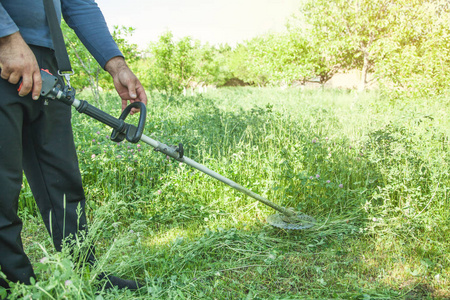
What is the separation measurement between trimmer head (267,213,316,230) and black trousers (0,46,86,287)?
5.07ft

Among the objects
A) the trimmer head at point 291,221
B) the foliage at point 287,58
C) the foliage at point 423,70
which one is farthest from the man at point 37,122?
the foliage at point 287,58

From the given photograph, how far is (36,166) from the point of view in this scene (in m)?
1.64

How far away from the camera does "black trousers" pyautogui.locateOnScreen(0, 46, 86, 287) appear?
4.46ft

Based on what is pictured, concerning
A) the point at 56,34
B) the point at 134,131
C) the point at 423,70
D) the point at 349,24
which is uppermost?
the point at 349,24

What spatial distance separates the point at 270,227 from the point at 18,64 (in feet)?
7.53

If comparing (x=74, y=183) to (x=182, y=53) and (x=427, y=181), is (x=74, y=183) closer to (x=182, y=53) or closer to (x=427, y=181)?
(x=427, y=181)

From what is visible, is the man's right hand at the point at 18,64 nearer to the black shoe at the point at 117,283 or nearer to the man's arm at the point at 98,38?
the man's arm at the point at 98,38

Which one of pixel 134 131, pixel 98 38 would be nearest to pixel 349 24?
pixel 98 38

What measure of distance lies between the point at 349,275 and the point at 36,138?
2.12m

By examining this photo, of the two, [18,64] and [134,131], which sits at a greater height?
[18,64]

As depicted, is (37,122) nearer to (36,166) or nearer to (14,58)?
(36,166)

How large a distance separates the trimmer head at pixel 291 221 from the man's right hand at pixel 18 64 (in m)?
1.99

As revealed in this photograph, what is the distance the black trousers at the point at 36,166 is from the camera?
4.46ft

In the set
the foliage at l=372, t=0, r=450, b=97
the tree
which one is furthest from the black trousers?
the tree
